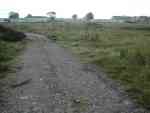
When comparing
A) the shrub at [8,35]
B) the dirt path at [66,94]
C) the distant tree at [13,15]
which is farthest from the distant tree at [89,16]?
the dirt path at [66,94]

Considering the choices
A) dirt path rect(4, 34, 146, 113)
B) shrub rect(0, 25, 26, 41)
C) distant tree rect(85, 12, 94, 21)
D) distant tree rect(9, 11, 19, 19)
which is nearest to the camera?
dirt path rect(4, 34, 146, 113)

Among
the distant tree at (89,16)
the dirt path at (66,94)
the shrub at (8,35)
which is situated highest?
the distant tree at (89,16)

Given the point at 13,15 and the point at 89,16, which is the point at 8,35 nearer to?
the point at 13,15

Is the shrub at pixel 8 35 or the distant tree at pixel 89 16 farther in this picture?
the distant tree at pixel 89 16

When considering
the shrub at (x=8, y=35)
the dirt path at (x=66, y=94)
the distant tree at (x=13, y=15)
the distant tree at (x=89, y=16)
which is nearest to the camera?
the dirt path at (x=66, y=94)

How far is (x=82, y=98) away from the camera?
7.44 m

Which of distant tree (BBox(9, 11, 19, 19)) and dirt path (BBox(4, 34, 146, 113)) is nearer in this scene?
dirt path (BBox(4, 34, 146, 113))

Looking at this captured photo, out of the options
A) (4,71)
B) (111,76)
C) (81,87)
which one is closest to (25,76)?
(4,71)

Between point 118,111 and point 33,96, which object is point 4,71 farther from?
point 118,111

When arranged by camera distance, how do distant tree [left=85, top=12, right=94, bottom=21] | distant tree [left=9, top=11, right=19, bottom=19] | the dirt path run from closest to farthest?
the dirt path → distant tree [left=9, top=11, right=19, bottom=19] → distant tree [left=85, top=12, right=94, bottom=21]

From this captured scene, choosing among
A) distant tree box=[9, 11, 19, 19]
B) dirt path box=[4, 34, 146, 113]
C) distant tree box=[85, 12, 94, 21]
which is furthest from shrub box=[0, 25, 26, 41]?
distant tree box=[85, 12, 94, 21]

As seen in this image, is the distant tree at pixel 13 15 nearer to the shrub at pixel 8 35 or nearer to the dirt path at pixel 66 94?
the shrub at pixel 8 35

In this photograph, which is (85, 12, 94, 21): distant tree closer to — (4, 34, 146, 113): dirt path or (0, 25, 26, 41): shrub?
(0, 25, 26, 41): shrub

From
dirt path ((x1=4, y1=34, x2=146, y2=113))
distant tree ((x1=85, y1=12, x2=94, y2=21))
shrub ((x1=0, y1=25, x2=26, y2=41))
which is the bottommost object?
dirt path ((x1=4, y1=34, x2=146, y2=113))
